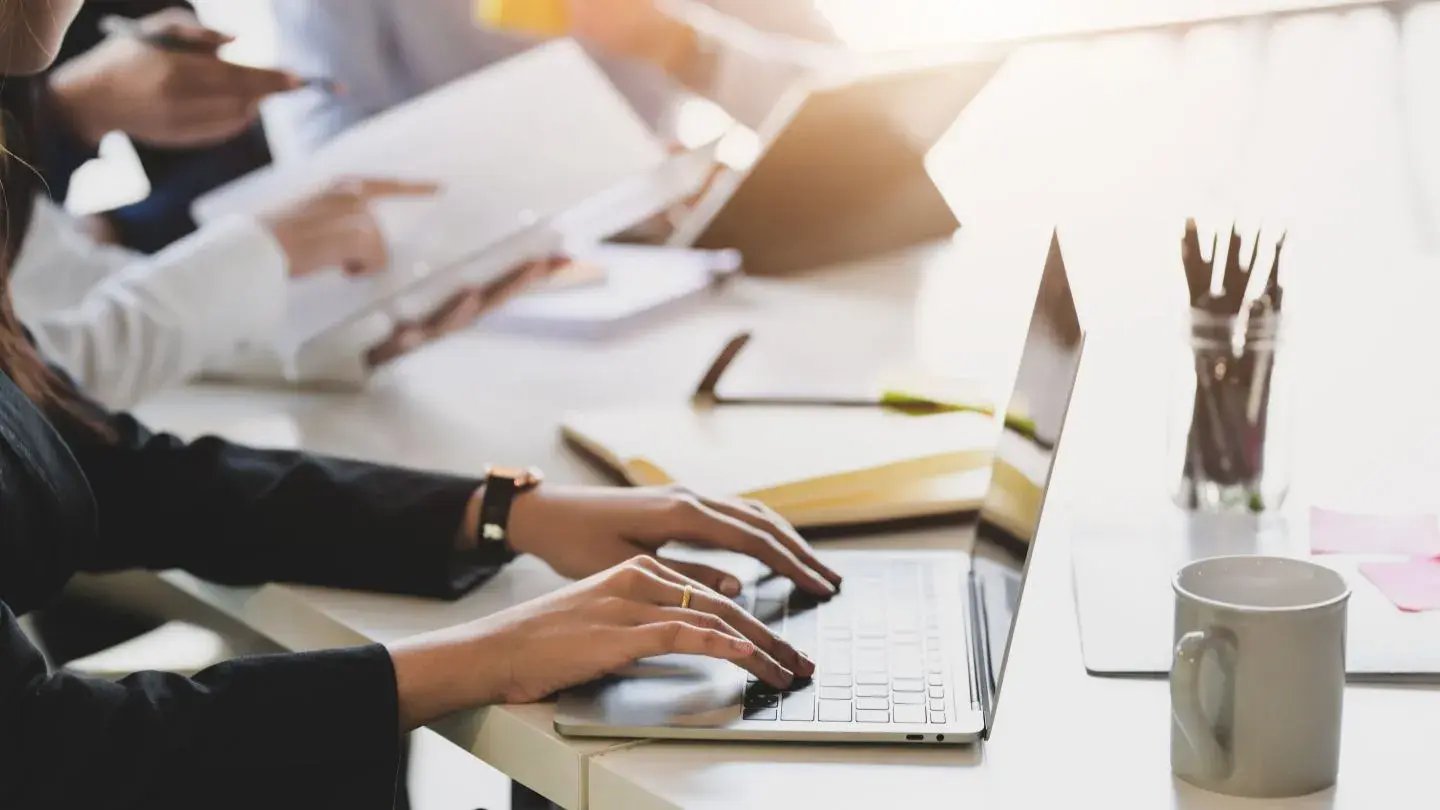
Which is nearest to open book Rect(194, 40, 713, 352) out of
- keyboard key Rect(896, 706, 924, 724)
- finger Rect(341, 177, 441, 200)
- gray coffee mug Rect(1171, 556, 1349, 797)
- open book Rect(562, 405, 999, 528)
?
finger Rect(341, 177, 441, 200)

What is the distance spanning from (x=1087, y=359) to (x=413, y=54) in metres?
0.87

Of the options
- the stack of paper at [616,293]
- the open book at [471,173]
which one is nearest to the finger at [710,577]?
the open book at [471,173]

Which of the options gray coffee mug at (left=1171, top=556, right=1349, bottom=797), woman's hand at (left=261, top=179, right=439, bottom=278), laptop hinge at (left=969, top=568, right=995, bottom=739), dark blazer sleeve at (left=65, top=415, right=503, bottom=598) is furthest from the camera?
woman's hand at (left=261, top=179, right=439, bottom=278)

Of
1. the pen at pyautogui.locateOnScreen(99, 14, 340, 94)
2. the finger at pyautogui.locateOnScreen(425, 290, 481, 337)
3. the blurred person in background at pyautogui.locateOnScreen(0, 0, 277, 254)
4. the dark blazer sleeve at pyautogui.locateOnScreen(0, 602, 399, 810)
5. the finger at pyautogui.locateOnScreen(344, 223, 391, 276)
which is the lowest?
the dark blazer sleeve at pyautogui.locateOnScreen(0, 602, 399, 810)

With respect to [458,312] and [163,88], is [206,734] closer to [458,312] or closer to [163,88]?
[458,312]

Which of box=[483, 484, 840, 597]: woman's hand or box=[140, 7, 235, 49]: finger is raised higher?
box=[140, 7, 235, 49]: finger

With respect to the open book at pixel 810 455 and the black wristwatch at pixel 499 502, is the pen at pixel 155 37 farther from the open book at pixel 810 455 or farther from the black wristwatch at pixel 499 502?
the black wristwatch at pixel 499 502

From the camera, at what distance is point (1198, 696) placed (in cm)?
70

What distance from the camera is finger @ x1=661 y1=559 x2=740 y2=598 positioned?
38.2 inches

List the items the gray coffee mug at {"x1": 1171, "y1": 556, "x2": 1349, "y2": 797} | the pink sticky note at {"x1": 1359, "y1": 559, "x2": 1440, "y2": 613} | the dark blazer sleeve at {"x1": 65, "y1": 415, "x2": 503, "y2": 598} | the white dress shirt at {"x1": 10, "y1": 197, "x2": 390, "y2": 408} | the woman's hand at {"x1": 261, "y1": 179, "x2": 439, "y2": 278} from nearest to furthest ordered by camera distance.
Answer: the gray coffee mug at {"x1": 1171, "y1": 556, "x2": 1349, "y2": 797} < the pink sticky note at {"x1": 1359, "y1": 559, "x2": 1440, "y2": 613} < the dark blazer sleeve at {"x1": 65, "y1": 415, "x2": 503, "y2": 598} < the white dress shirt at {"x1": 10, "y1": 197, "x2": 390, "y2": 408} < the woman's hand at {"x1": 261, "y1": 179, "x2": 439, "y2": 278}

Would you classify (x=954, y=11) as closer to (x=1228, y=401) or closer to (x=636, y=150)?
(x=636, y=150)

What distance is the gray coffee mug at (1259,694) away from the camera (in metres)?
0.68

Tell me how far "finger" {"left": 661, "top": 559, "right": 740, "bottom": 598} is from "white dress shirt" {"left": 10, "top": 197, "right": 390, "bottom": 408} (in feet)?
2.34

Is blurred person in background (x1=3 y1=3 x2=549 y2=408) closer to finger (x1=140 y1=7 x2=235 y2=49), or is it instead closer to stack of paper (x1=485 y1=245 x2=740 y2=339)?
finger (x1=140 y1=7 x2=235 y2=49)
